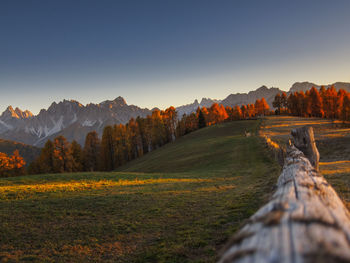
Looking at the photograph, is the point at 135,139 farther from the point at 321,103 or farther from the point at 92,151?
the point at 321,103

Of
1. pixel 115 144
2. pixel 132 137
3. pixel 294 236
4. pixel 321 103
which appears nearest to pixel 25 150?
pixel 115 144

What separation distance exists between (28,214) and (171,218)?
5.97 meters

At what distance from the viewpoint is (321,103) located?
240ft

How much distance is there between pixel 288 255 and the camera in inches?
50.3

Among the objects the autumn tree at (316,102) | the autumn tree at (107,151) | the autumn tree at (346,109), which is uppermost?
the autumn tree at (316,102)

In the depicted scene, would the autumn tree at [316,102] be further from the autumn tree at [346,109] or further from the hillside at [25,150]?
the hillside at [25,150]

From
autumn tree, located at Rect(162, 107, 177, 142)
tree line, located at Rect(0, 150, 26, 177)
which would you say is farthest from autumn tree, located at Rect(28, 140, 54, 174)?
autumn tree, located at Rect(162, 107, 177, 142)

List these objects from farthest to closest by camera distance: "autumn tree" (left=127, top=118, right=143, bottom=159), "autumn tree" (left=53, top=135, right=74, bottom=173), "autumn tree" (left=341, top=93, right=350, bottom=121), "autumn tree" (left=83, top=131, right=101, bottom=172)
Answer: "autumn tree" (left=127, top=118, right=143, bottom=159) → "autumn tree" (left=83, top=131, right=101, bottom=172) → "autumn tree" (left=341, top=93, right=350, bottom=121) → "autumn tree" (left=53, top=135, right=74, bottom=173)

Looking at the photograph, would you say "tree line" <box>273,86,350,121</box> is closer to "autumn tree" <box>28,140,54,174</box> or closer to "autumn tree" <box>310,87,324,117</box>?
"autumn tree" <box>310,87,324,117</box>

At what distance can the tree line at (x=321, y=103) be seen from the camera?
2214 inches

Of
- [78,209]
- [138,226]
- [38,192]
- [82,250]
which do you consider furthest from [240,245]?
[38,192]

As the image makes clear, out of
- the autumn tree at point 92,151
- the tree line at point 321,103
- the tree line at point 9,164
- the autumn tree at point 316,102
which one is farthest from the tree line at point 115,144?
the autumn tree at point 316,102

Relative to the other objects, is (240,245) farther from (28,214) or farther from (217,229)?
(28,214)

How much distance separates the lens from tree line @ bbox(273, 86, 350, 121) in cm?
5624
